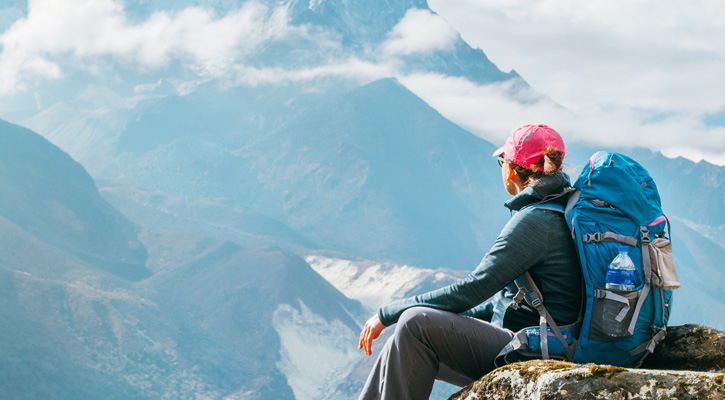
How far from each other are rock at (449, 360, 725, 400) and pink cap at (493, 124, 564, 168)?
1250mm

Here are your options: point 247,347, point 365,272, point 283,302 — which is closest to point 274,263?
point 283,302

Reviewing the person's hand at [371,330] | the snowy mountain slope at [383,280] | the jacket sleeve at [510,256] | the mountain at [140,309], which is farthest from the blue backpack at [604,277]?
the snowy mountain slope at [383,280]

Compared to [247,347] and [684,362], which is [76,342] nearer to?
[247,347]

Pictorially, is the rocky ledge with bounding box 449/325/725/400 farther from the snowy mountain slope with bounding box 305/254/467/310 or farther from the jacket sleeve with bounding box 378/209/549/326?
the snowy mountain slope with bounding box 305/254/467/310

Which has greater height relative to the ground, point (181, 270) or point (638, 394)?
point (638, 394)

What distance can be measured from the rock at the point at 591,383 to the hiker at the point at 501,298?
1.07ft

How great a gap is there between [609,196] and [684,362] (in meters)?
1.22

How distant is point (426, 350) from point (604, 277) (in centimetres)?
108

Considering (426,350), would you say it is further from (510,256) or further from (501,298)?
(510,256)

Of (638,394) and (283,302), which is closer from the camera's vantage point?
(638,394)

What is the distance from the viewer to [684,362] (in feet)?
14.5

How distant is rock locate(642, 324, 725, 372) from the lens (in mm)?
4395

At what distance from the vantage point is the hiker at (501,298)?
160 inches

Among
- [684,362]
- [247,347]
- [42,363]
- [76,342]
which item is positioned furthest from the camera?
[247,347]
